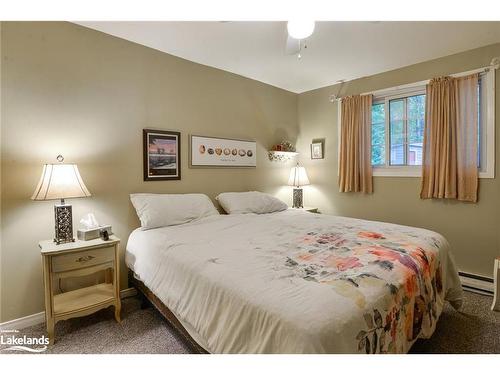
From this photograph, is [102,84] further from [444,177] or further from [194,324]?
[444,177]

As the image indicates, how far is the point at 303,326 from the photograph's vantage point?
898 millimetres

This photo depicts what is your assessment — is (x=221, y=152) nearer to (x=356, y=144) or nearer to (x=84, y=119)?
(x=84, y=119)

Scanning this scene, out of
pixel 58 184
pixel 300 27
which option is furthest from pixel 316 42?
pixel 58 184

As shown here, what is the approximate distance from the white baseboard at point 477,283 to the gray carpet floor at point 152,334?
0.47 m

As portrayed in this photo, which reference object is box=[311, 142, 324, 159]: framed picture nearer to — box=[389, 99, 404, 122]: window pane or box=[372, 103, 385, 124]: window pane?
box=[372, 103, 385, 124]: window pane

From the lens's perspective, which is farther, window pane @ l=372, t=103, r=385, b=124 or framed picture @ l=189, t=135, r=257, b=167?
window pane @ l=372, t=103, r=385, b=124

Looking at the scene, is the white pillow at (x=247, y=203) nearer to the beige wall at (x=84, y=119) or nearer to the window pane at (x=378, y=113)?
the beige wall at (x=84, y=119)

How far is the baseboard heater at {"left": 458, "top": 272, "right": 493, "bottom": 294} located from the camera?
2.58 m

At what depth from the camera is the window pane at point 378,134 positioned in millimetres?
3426

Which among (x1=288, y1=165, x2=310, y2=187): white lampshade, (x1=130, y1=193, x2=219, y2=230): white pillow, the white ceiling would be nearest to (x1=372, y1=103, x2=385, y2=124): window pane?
the white ceiling

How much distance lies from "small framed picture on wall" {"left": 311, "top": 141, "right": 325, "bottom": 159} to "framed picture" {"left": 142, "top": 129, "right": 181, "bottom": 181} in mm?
2131

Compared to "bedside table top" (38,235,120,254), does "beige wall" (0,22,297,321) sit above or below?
above
